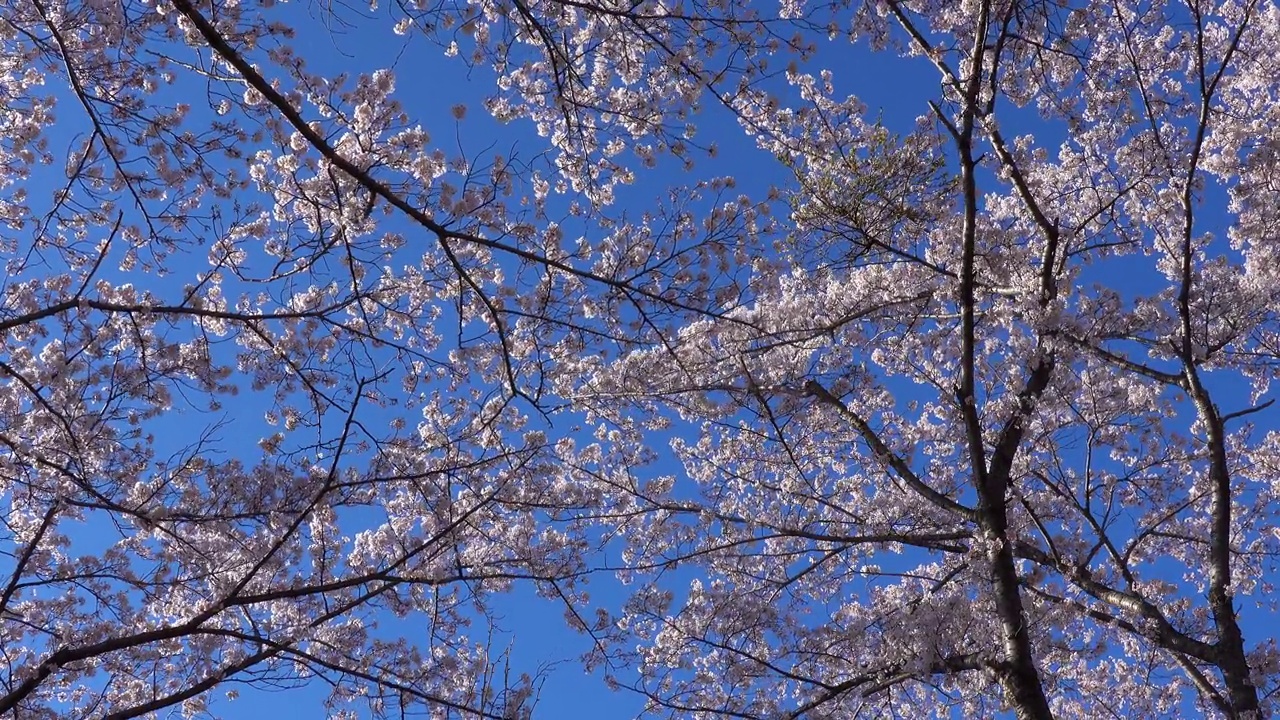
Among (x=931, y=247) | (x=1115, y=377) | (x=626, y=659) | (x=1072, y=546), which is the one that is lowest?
(x=626, y=659)

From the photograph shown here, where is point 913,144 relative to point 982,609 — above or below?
above

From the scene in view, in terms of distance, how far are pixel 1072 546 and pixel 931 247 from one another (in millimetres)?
2883

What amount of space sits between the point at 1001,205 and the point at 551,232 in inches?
195

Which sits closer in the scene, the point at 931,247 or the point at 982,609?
the point at 982,609

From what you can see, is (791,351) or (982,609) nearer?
(982,609)

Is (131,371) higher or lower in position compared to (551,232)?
lower

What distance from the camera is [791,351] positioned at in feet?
29.3

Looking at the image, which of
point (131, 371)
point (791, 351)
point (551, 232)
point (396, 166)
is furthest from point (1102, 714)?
point (131, 371)

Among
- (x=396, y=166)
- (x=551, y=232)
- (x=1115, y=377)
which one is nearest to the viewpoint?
(x=396, y=166)

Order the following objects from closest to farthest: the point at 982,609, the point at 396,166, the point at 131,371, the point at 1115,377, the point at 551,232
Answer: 1. the point at 396,166
2. the point at 131,371
3. the point at 551,232
4. the point at 982,609
5. the point at 1115,377

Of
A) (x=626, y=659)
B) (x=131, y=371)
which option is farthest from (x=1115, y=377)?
(x=131, y=371)

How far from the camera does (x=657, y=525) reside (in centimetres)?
873

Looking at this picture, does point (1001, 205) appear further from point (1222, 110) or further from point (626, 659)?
point (626, 659)

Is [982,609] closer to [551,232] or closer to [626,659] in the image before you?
[626,659]
